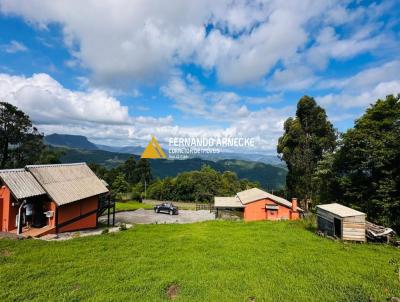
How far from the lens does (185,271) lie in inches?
448

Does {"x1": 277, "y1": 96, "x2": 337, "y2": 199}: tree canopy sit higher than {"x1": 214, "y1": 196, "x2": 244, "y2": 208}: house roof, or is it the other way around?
{"x1": 277, "y1": 96, "x2": 337, "y2": 199}: tree canopy

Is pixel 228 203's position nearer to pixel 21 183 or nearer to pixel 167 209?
pixel 167 209

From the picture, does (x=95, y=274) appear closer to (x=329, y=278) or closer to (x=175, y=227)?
(x=329, y=278)

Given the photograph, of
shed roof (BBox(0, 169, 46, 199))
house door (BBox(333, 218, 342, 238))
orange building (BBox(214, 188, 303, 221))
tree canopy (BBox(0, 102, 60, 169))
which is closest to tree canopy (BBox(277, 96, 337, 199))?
orange building (BBox(214, 188, 303, 221))

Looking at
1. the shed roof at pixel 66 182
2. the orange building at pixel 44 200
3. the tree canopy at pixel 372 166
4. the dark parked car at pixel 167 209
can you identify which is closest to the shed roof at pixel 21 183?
the orange building at pixel 44 200

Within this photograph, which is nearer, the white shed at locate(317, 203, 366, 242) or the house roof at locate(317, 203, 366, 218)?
the white shed at locate(317, 203, 366, 242)

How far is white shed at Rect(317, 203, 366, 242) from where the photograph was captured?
1716 cm

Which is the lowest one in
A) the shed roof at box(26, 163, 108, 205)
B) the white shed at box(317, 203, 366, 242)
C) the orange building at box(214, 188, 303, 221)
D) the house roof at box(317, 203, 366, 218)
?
the orange building at box(214, 188, 303, 221)

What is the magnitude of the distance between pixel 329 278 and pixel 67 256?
13579 mm

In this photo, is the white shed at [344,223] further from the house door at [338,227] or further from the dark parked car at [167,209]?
the dark parked car at [167,209]

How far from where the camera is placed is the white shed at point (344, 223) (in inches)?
675

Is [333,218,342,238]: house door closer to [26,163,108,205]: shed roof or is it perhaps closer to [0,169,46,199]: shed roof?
[26,163,108,205]: shed roof

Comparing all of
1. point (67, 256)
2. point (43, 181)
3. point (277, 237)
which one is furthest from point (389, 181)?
point (43, 181)

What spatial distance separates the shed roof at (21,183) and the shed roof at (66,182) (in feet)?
1.09
